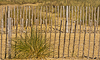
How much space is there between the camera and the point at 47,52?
179 inches

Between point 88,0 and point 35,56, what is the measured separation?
18.2m

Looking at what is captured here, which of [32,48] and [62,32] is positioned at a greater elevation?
[62,32]

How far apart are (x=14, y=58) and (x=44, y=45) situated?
754 millimetres

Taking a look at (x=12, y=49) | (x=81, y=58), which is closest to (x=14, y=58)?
(x=12, y=49)

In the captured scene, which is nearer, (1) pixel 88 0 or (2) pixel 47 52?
(2) pixel 47 52

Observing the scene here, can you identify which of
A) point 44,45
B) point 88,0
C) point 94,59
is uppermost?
point 88,0

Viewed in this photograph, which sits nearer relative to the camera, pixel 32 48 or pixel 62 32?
pixel 32 48

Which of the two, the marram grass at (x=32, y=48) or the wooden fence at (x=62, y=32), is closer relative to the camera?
the marram grass at (x=32, y=48)

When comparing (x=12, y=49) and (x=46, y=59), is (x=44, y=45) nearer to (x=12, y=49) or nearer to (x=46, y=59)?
(x=46, y=59)

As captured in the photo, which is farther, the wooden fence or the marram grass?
the wooden fence

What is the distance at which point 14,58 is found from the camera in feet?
14.8

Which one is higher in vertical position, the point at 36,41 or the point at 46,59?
the point at 36,41

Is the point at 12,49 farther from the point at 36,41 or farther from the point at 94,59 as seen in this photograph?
the point at 94,59

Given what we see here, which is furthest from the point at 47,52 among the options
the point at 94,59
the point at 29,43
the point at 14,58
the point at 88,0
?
Answer: the point at 88,0
